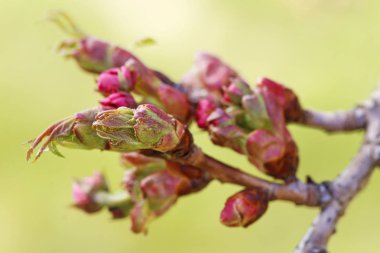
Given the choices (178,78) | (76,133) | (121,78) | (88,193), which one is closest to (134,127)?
(76,133)

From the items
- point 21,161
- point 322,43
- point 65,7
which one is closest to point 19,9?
point 65,7

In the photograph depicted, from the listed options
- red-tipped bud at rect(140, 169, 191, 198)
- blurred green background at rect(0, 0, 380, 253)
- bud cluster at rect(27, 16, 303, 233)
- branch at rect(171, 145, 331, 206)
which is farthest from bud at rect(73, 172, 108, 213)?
blurred green background at rect(0, 0, 380, 253)

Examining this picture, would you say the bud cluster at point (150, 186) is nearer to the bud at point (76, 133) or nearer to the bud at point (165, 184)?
the bud at point (165, 184)

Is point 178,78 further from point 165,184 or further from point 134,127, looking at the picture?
point 134,127

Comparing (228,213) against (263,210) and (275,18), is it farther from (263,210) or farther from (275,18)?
(275,18)

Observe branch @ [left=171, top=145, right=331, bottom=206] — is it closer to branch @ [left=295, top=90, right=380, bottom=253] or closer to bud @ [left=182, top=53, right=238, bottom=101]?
branch @ [left=295, top=90, right=380, bottom=253]

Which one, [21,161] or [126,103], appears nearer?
[126,103]
